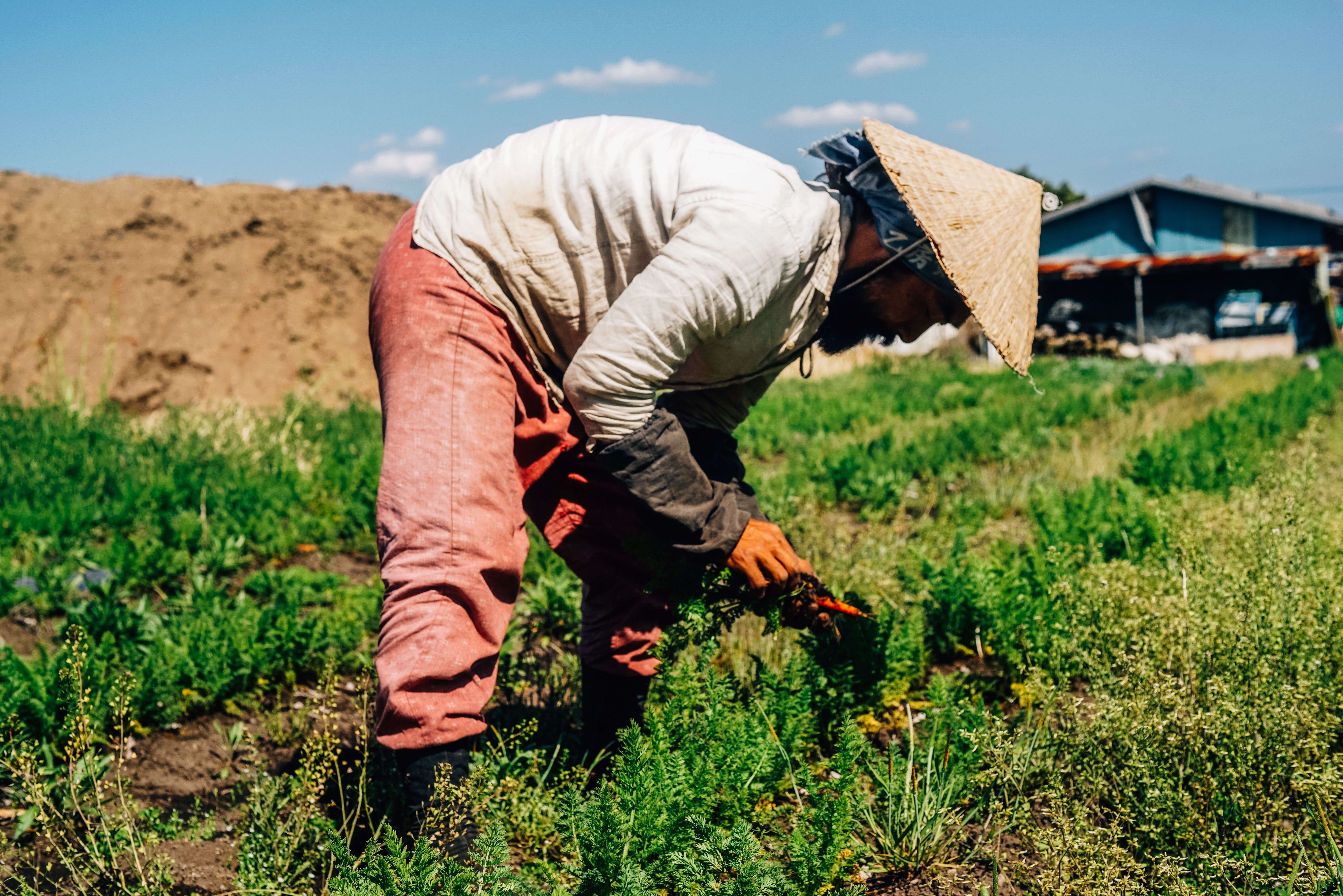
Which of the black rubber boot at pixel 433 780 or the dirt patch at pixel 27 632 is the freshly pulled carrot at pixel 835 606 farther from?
the dirt patch at pixel 27 632

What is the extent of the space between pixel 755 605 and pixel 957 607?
1238 millimetres

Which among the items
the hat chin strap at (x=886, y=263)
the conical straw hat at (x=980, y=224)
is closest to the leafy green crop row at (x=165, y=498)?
the hat chin strap at (x=886, y=263)

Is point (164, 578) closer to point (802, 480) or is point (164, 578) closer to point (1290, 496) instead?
point (802, 480)

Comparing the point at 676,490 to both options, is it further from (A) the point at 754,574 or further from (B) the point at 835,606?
(B) the point at 835,606

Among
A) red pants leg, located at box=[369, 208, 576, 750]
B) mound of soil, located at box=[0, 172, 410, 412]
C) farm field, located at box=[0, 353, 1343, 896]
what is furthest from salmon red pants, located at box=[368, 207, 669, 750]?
mound of soil, located at box=[0, 172, 410, 412]

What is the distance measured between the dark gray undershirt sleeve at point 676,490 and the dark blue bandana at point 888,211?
2.12 ft

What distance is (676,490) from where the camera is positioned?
2137 mm

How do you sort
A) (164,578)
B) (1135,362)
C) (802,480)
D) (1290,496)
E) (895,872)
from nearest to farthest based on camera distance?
(895,872) → (1290,496) → (164,578) → (802,480) → (1135,362)

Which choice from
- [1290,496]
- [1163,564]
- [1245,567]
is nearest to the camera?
[1290,496]

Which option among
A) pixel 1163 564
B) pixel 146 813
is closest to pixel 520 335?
pixel 146 813

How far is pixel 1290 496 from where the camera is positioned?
2.50 meters

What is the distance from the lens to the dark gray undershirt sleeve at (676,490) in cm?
208

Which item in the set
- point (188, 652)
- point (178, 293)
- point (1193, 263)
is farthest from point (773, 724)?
point (1193, 263)

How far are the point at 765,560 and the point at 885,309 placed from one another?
68cm
